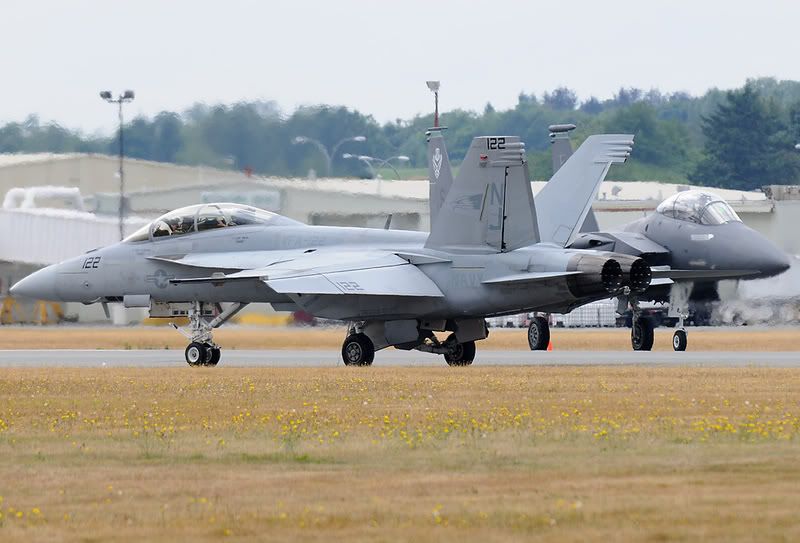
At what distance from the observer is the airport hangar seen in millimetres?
45000

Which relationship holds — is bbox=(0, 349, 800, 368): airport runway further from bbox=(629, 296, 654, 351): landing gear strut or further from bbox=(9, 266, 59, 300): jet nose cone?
bbox=(9, 266, 59, 300): jet nose cone

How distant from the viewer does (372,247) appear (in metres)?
28.2

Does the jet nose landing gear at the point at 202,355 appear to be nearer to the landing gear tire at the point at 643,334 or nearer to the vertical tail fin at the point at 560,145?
the landing gear tire at the point at 643,334

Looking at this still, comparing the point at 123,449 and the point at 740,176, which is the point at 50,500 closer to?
the point at 123,449

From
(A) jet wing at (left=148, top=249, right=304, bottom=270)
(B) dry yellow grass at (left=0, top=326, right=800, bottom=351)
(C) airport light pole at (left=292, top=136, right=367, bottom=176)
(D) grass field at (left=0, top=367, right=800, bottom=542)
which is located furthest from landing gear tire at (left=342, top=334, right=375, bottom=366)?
(C) airport light pole at (left=292, top=136, right=367, bottom=176)

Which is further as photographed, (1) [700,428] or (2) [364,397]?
(2) [364,397]

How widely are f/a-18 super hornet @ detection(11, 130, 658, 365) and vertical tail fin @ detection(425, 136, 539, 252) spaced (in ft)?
0.07

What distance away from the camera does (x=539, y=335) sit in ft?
117

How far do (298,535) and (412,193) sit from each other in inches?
2064

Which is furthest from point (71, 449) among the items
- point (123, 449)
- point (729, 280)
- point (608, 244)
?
point (729, 280)

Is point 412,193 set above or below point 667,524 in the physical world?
above

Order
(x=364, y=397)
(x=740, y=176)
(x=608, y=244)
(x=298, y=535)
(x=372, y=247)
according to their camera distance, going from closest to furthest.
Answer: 1. (x=298, y=535)
2. (x=364, y=397)
3. (x=372, y=247)
4. (x=608, y=244)
5. (x=740, y=176)

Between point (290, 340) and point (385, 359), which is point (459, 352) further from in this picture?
point (290, 340)

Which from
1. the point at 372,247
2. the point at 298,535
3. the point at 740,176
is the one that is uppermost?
the point at 740,176
